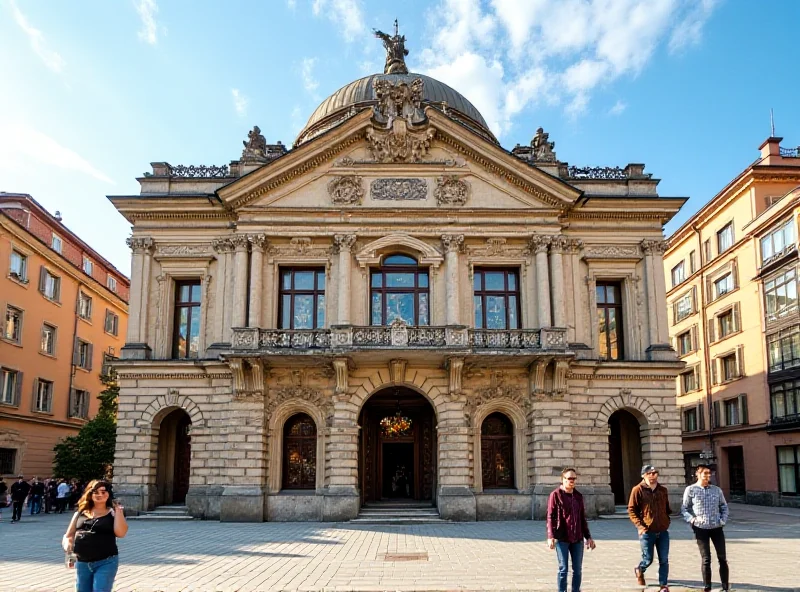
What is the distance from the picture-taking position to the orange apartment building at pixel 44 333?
35281 mm

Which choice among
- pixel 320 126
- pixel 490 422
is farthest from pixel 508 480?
pixel 320 126

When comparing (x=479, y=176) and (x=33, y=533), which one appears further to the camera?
(x=479, y=176)

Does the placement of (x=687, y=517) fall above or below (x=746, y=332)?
below

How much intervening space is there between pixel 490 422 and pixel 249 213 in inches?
484

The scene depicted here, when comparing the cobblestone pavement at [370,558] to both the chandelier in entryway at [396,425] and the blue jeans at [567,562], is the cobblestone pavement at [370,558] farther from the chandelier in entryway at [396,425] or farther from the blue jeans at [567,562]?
the chandelier in entryway at [396,425]

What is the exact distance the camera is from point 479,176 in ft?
92.4

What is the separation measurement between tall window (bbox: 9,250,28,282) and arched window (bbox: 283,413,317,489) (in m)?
18.5

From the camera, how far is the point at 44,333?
3891cm

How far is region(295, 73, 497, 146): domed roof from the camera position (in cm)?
3622

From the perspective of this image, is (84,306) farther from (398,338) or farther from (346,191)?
(398,338)

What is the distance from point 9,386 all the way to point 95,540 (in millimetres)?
32081

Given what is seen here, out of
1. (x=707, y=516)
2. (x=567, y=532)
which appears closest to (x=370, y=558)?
(x=567, y=532)

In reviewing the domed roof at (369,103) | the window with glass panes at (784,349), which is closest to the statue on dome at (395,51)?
the domed roof at (369,103)

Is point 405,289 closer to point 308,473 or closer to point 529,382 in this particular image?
point 529,382
